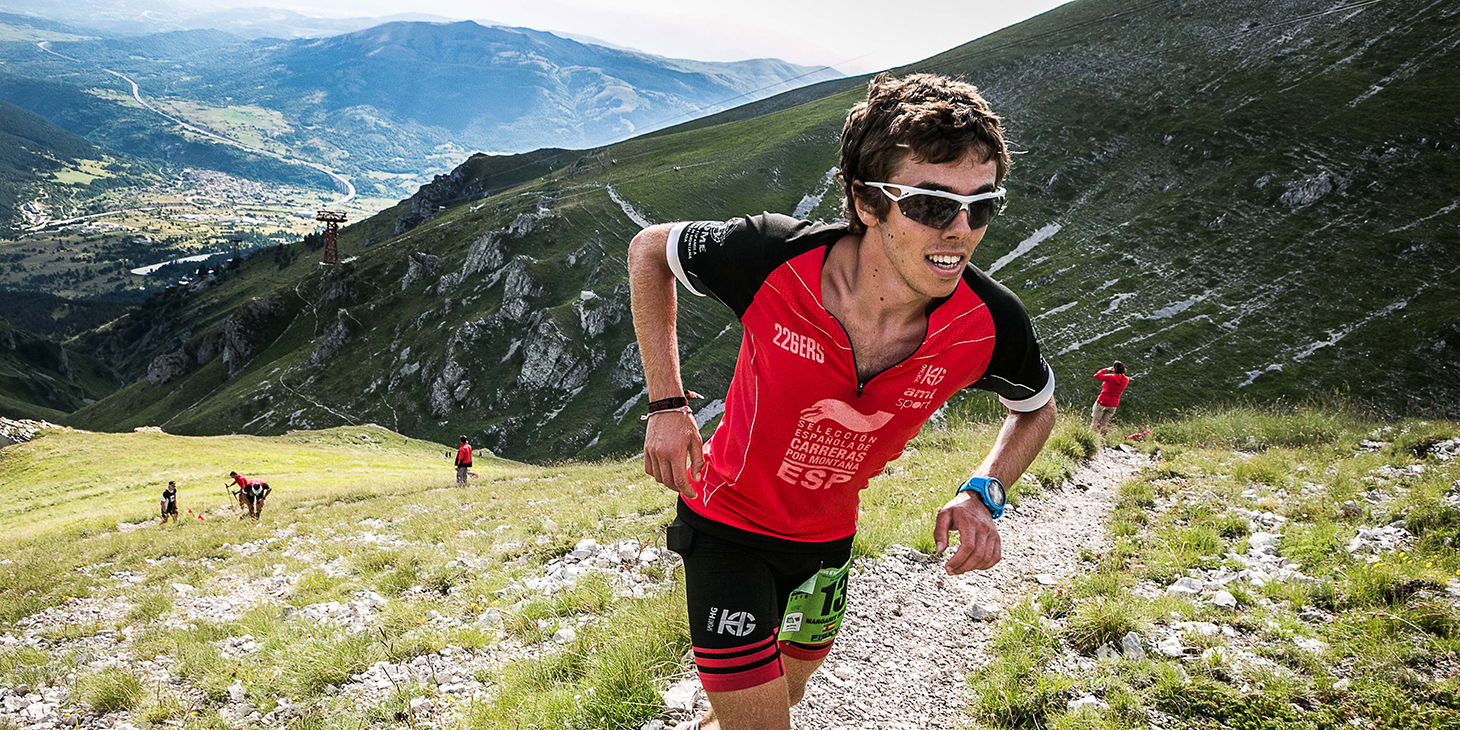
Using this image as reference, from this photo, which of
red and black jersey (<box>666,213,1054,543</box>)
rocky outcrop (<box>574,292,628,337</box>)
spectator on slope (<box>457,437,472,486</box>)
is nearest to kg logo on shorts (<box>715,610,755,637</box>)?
red and black jersey (<box>666,213,1054,543</box>)

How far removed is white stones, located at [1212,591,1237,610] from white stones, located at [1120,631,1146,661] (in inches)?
50.6

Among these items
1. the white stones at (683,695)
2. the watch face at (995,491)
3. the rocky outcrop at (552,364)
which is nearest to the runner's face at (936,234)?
the watch face at (995,491)

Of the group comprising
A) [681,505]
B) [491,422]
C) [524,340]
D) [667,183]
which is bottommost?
[491,422]

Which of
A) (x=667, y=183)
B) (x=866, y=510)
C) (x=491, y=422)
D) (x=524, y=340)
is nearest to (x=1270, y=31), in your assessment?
(x=667, y=183)

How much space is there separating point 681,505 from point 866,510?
631 centimetres

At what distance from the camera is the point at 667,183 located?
124m

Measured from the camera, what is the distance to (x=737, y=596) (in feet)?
11.0

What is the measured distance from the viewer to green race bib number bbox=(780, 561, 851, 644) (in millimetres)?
3779

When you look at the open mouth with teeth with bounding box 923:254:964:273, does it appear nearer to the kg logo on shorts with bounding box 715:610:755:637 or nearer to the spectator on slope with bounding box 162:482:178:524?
the kg logo on shorts with bounding box 715:610:755:637

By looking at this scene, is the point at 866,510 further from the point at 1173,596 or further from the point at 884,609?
the point at 1173,596

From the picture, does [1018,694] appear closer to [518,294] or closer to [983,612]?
[983,612]

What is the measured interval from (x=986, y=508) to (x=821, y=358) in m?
1.30

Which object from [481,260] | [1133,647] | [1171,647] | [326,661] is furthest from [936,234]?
[481,260]

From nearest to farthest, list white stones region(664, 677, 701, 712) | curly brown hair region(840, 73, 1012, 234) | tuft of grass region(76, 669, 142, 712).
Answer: curly brown hair region(840, 73, 1012, 234) < white stones region(664, 677, 701, 712) < tuft of grass region(76, 669, 142, 712)
